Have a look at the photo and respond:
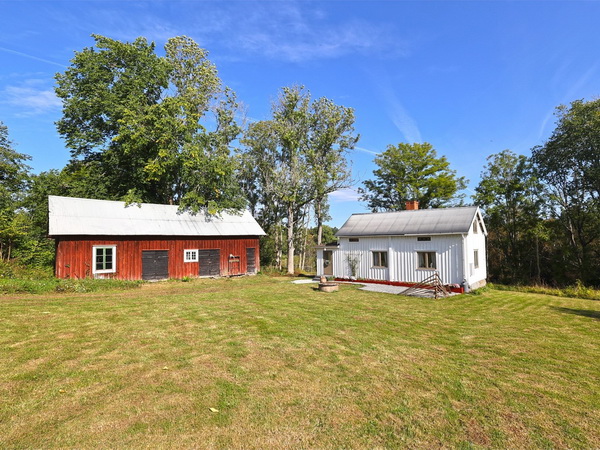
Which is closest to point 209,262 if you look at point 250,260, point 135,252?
point 250,260

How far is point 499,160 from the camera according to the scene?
3341cm

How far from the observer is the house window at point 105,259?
1975 centimetres

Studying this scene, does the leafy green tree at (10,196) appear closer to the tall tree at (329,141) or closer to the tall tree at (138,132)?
the tall tree at (138,132)

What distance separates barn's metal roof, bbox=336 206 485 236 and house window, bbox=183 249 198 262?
11194 millimetres

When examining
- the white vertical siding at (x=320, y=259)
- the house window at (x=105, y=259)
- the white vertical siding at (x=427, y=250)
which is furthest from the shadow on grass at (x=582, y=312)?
the house window at (x=105, y=259)

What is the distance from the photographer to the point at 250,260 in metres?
27.2

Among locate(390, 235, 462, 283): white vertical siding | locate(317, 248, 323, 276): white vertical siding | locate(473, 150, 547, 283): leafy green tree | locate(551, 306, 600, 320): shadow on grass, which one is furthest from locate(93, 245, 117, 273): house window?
locate(473, 150, 547, 283): leafy green tree

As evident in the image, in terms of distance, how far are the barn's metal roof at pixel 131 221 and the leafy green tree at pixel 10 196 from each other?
165 inches

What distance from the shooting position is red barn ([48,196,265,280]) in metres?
19.0

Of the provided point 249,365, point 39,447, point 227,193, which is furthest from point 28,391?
point 227,193

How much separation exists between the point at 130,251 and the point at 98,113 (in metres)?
14.9

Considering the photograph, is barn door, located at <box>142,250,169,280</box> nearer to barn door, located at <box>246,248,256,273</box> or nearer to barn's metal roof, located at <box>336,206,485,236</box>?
barn door, located at <box>246,248,256,273</box>

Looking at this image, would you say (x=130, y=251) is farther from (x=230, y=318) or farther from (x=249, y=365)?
(x=249, y=365)

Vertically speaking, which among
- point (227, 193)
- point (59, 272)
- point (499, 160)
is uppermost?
point (499, 160)
